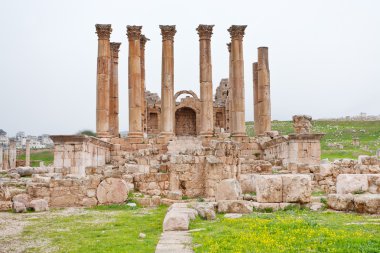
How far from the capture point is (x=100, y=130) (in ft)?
90.4

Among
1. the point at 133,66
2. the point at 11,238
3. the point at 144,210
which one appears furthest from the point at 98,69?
the point at 11,238

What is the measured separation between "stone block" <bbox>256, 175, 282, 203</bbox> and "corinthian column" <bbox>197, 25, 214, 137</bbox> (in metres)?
17.2

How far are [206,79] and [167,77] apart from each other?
2.80 metres

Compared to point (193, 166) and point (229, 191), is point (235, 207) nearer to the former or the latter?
point (229, 191)

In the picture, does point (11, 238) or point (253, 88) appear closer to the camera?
point (11, 238)

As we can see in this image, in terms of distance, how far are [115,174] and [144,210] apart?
2.15 metres

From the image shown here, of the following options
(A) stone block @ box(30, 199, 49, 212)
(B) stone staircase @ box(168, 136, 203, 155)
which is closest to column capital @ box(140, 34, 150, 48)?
(B) stone staircase @ box(168, 136, 203, 155)

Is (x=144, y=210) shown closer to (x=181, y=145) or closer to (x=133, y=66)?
(x=181, y=145)

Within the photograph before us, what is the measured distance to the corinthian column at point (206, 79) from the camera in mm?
29186

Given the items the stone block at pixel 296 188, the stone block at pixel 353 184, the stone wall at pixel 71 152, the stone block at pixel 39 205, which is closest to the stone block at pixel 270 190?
the stone block at pixel 296 188

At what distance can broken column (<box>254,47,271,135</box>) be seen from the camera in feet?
96.8

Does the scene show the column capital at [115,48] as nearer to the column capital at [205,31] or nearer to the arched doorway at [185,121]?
the column capital at [205,31]

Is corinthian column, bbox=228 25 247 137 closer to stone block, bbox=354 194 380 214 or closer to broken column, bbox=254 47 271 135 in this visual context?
broken column, bbox=254 47 271 135

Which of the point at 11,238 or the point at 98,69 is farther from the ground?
the point at 98,69
